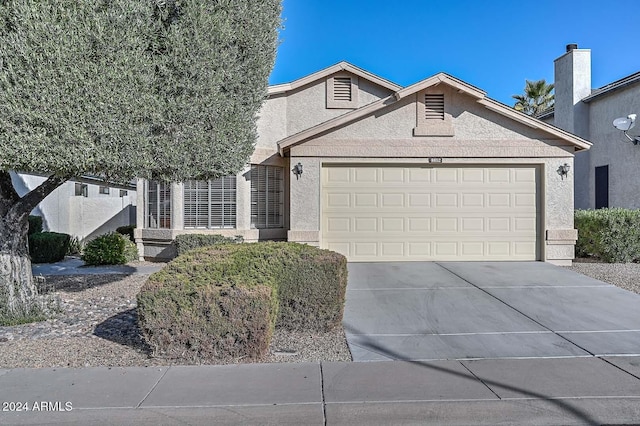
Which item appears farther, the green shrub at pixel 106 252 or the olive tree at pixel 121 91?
the green shrub at pixel 106 252

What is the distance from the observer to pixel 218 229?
12594 mm

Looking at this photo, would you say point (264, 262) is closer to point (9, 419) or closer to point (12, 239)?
point (9, 419)

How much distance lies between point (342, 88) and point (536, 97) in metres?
25.9

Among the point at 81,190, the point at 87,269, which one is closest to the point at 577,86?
the point at 87,269

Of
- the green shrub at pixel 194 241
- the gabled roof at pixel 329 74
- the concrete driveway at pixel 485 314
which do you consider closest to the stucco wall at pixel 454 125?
the gabled roof at pixel 329 74

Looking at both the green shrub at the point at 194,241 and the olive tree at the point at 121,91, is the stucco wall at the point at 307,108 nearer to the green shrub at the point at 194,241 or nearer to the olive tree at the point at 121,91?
the green shrub at the point at 194,241

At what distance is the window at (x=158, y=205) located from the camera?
12.8m

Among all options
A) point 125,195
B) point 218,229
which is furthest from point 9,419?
point 125,195

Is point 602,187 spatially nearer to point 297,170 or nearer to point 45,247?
point 297,170

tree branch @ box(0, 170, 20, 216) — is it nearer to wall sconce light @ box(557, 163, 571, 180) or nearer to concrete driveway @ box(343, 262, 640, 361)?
concrete driveway @ box(343, 262, 640, 361)

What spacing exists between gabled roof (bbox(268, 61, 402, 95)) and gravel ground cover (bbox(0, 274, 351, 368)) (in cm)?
767

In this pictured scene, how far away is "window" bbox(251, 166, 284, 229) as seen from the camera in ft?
42.6

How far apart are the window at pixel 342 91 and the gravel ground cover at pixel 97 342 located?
8449mm

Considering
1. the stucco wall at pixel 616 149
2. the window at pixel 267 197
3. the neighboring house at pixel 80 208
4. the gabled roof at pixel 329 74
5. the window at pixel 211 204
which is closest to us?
the window at pixel 211 204
